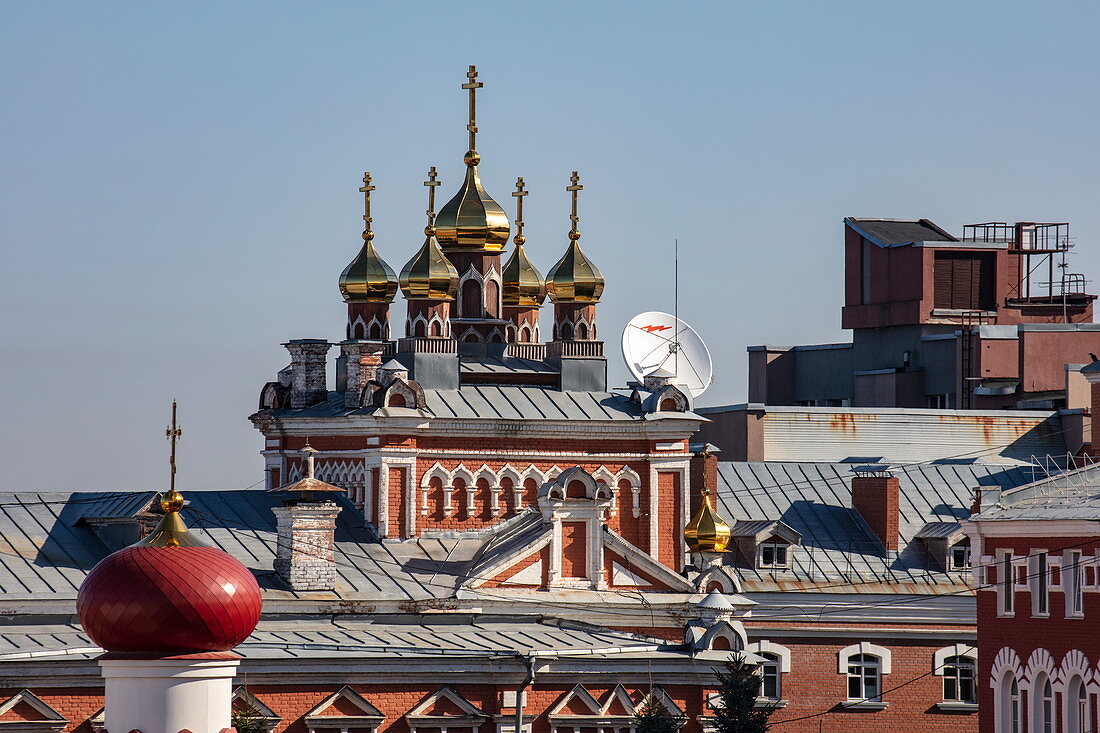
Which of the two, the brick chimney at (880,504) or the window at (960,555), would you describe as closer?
the window at (960,555)

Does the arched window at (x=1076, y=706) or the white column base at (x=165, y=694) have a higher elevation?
the white column base at (x=165, y=694)

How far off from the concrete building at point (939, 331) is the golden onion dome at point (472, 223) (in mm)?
22434

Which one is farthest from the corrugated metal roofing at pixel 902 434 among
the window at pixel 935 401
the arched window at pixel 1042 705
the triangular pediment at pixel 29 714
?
the triangular pediment at pixel 29 714

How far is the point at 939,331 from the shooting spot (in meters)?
79.0

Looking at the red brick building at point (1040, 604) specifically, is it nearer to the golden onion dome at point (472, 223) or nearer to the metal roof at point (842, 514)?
the metal roof at point (842, 514)

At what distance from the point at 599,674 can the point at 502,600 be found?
3.74 m

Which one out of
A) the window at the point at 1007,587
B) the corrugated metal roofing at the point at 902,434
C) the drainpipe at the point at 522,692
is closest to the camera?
the drainpipe at the point at 522,692

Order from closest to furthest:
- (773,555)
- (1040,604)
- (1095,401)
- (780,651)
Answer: (1040,604) → (780,651) → (773,555) → (1095,401)

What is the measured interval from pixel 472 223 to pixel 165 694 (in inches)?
1036

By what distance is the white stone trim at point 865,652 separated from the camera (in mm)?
58062

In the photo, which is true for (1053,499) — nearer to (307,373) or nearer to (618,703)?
(618,703)

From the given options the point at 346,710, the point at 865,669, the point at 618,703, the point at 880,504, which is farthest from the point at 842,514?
the point at 346,710

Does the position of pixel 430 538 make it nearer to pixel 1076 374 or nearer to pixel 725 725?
pixel 725 725

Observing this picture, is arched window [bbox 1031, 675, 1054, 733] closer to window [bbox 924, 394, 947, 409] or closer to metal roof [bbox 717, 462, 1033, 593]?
metal roof [bbox 717, 462, 1033, 593]
